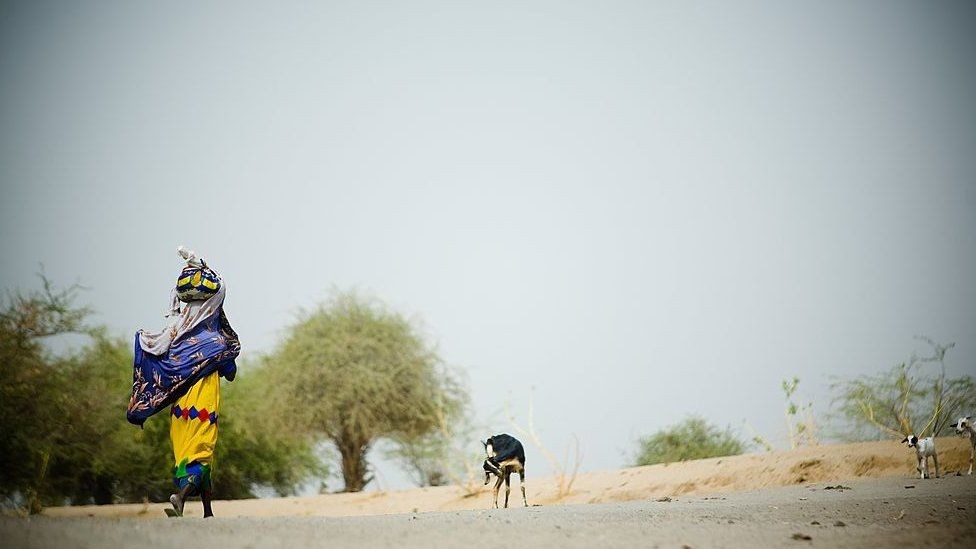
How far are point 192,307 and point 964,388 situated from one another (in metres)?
14.0

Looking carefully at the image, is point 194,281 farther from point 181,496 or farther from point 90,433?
point 90,433

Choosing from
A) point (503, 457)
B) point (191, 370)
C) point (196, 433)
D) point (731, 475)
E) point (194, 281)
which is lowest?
point (731, 475)

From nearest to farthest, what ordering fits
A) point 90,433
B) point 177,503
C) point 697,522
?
point 697,522 → point 177,503 → point 90,433

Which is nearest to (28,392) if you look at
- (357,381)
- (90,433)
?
(90,433)

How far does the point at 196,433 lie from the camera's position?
25.6ft

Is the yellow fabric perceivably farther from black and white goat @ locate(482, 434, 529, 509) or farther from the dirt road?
black and white goat @ locate(482, 434, 529, 509)

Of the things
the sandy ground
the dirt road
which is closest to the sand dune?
the sandy ground

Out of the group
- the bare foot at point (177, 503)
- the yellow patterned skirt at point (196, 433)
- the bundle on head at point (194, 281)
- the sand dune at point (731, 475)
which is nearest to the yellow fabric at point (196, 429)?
the yellow patterned skirt at point (196, 433)

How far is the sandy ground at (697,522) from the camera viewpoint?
4.66m

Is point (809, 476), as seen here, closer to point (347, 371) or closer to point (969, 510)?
point (969, 510)

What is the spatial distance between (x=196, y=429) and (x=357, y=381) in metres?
13.4

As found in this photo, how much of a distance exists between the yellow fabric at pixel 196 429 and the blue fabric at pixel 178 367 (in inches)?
3.7

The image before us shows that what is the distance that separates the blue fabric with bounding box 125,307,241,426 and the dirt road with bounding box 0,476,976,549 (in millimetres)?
2519

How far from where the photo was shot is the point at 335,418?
21.7 metres
